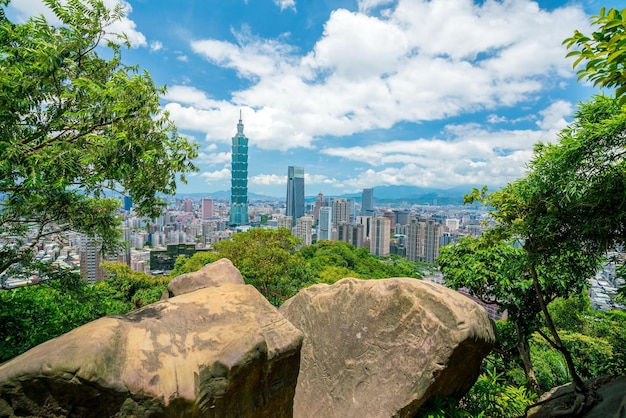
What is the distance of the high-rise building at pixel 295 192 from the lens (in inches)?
5017

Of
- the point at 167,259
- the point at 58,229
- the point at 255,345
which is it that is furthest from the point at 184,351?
the point at 167,259

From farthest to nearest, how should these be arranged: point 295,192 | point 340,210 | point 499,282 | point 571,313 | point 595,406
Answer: point 295,192
point 340,210
point 571,313
point 499,282
point 595,406

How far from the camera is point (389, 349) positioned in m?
4.09

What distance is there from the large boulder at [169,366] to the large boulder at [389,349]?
37.6 inches

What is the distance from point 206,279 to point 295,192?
4856 inches

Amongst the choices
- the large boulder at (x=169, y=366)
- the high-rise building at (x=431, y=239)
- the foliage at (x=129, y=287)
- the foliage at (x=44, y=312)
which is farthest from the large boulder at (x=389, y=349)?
the high-rise building at (x=431, y=239)

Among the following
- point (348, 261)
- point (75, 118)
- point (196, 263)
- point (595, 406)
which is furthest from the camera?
Answer: point (348, 261)

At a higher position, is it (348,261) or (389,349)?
(389,349)

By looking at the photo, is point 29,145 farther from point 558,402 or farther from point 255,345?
point 558,402

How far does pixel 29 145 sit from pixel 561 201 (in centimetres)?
539

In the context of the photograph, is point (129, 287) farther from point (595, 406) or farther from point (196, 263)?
point (595, 406)

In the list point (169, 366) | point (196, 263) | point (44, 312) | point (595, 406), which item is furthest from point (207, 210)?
point (595, 406)

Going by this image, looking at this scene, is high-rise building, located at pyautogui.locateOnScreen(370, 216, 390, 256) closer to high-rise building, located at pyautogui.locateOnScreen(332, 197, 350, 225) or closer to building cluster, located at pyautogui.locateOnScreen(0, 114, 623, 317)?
building cluster, located at pyautogui.locateOnScreen(0, 114, 623, 317)

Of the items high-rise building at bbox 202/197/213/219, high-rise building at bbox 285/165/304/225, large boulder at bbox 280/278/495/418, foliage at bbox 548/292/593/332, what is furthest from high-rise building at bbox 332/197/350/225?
large boulder at bbox 280/278/495/418
